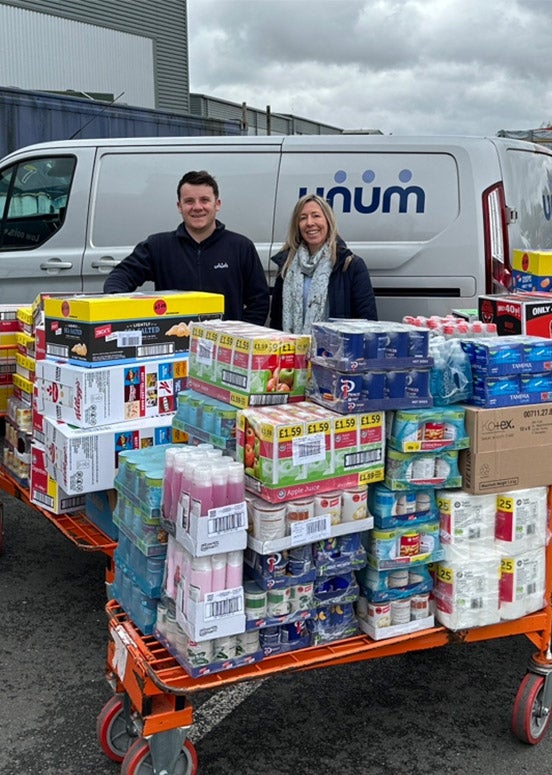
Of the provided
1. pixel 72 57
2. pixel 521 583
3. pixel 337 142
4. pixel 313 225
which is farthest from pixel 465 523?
pixel 72 57

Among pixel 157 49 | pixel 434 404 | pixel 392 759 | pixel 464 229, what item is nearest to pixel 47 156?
pixel 464 229

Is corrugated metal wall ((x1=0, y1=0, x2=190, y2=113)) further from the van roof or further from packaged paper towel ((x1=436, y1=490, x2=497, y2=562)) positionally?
packaged paper towel ((x1=436, y1=490, x2=497, y2=562))

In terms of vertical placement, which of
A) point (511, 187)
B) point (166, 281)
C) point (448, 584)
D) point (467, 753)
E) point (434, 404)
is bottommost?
point (467, 753)

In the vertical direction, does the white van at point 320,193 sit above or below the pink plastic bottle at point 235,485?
above

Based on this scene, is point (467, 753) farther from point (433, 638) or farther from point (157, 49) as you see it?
point (157, 49)

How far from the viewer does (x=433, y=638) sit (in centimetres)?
306

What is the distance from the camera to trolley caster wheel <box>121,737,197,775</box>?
267 cm

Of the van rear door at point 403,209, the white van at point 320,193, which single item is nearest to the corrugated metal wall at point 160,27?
the white van at point 320,193

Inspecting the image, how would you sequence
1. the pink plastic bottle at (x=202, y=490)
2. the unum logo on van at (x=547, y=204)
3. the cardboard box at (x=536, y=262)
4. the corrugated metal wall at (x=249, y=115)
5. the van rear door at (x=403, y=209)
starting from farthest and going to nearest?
the corrugated metal wall at (x=249, y=115), the unum logo on van at (x=547, y=204), the van rear door at (x=403, y=209), the cardboard box at (x=536, y=262), the pink plastic bottle at (x=202, y=490)

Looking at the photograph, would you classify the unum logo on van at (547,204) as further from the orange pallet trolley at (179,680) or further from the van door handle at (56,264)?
the orange pallet trolley at (179,680)

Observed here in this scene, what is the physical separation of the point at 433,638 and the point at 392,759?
1.62ft

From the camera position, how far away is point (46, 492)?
406cm

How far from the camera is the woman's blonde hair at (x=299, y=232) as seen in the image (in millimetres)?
4605

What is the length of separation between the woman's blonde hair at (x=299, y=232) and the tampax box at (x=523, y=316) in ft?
3.24
